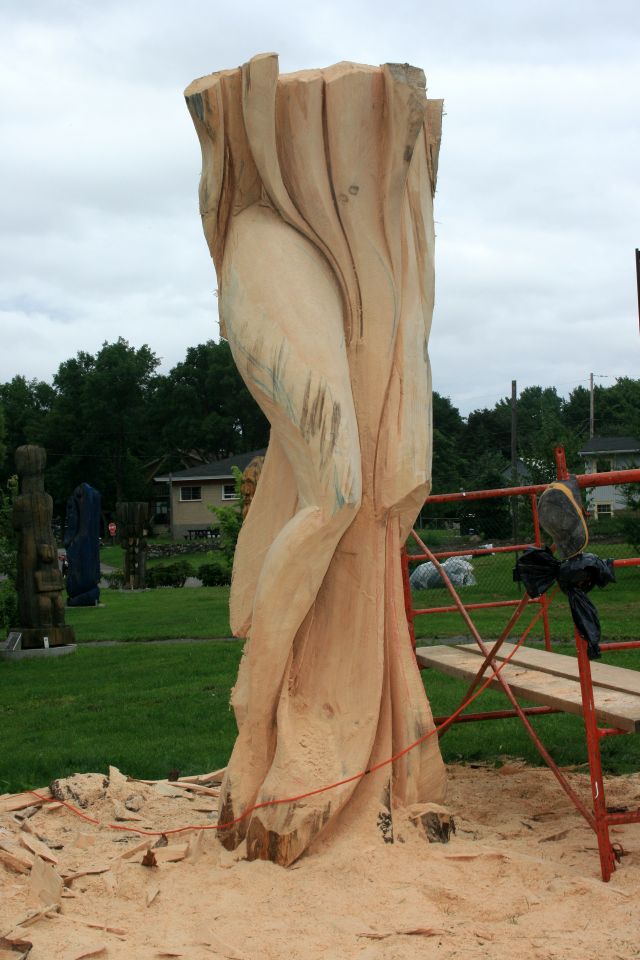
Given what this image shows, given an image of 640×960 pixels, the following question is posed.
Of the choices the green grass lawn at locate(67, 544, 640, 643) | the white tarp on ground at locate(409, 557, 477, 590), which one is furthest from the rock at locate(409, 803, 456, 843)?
the white tarp on ground at locate(409, 557, 477, 590)

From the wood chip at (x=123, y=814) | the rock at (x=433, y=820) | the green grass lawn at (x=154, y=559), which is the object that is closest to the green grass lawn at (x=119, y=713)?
the wood chip at (x=123, y=814)

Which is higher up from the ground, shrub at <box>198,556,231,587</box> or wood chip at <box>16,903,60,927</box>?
wood chip at <box>16,903,60,927</box>

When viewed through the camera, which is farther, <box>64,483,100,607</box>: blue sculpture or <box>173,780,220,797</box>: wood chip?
<box>64,483,100,607</box>: blue sculpture

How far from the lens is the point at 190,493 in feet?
158

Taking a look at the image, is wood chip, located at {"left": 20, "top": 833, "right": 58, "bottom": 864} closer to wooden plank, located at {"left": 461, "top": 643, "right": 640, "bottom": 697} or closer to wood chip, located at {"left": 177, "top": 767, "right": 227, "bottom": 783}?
wood chip, located at {"left": 177, "top": 767, "right": 227, "bottom": 783}

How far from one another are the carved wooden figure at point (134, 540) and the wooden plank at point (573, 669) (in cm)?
1886

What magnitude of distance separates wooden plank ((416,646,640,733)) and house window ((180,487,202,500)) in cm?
4291

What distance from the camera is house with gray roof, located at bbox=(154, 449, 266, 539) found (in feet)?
151

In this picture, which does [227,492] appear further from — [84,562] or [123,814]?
[123,814]

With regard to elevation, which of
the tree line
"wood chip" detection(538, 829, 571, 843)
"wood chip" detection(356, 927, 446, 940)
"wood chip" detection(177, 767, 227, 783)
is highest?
the tree line

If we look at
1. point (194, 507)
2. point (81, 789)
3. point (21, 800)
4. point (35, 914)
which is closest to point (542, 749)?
point (35, 914)

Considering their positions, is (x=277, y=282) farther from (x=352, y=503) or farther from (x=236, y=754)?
(x=236, y=754)

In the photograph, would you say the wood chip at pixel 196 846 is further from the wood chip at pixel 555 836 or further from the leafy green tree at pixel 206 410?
the leafy green tree at pixel 206 410

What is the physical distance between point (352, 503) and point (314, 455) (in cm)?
21
